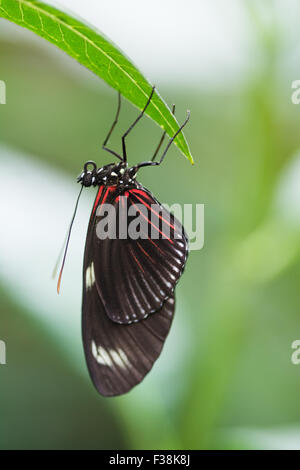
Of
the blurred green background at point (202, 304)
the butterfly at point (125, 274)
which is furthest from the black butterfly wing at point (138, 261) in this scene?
the blurred green background at point (202, 304)

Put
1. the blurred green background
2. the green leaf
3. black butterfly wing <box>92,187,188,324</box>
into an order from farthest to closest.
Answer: the blurred green background, black butterfly wing <box>92,187,188,324</box>, the green leaf

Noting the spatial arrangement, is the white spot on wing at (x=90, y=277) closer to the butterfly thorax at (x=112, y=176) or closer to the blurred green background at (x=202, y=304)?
the butterfly thorax at (x=112, y=176)

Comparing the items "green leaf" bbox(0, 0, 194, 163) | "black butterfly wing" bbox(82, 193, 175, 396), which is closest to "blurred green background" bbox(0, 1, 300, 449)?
"black butterfly wing" bbox(82, 193, 175, 396)

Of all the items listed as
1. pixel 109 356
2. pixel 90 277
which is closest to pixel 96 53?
pixel 90 277

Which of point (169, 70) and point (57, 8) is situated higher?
point (169, 70)

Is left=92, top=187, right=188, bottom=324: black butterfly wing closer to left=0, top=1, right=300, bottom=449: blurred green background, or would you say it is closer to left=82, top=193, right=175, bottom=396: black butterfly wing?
left=82, top=193, right=175, bottom=396: black butterfly wing
